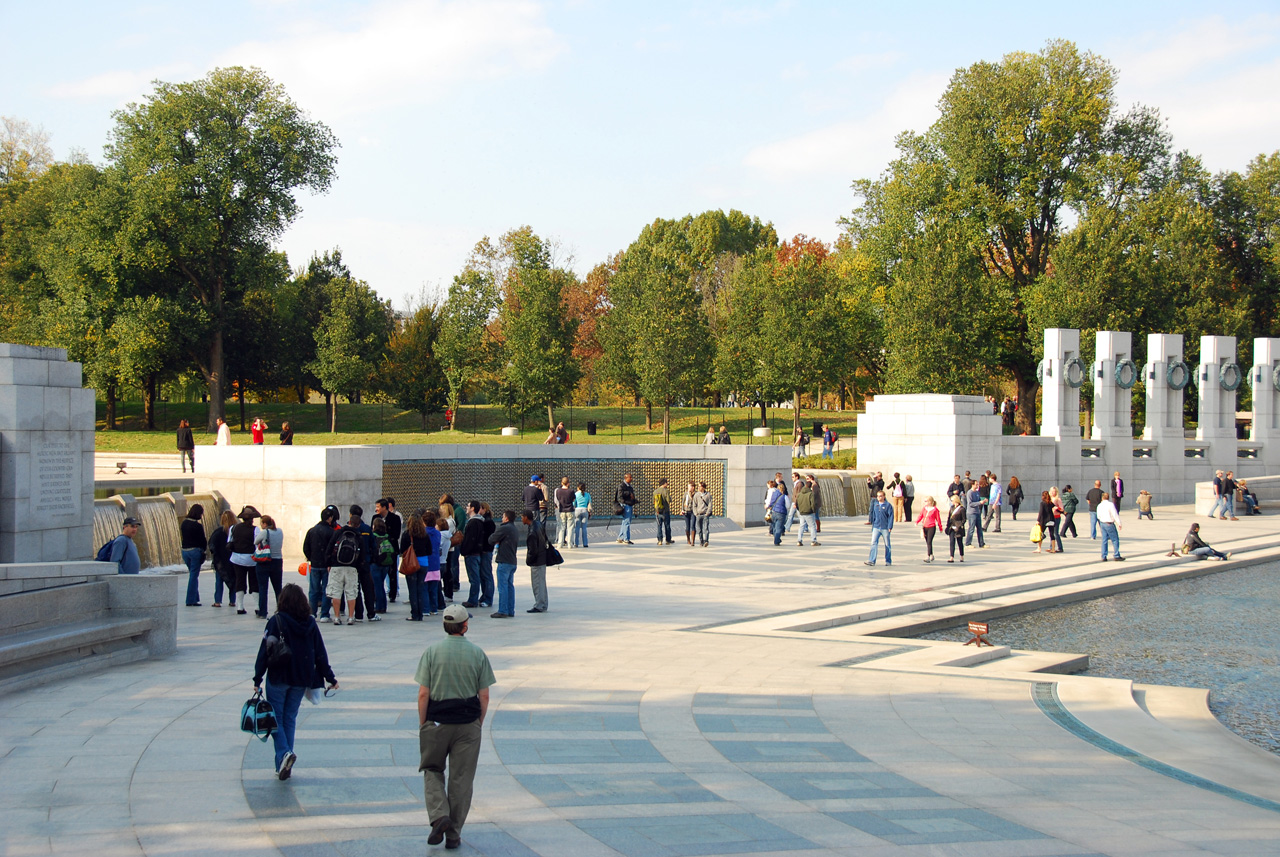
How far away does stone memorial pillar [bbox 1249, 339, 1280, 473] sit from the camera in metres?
41.6

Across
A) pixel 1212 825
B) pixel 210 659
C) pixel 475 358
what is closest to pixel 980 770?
pixel 1212 825

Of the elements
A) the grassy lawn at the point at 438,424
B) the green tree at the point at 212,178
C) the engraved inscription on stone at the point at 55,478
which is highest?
the green tree at the point at 212,178

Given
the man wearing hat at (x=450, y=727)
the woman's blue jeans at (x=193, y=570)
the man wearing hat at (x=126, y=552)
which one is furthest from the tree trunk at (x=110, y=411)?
the man wearing hat at (x=450, y=727)

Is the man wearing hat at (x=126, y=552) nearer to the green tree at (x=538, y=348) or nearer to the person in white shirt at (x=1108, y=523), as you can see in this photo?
the person in white shirt at (x=1108, y=523)

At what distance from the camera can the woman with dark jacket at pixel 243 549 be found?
47.8ft

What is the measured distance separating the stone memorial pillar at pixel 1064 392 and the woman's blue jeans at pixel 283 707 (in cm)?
3324

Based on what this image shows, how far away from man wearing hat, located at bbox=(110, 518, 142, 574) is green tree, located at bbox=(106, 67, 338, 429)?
118ft

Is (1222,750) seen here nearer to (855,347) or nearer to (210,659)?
(210,659)

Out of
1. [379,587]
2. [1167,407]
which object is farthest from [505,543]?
[1167,407]

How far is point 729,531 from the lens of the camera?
27641 millimetres

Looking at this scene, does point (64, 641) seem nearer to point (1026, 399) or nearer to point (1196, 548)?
point (1196, 548)

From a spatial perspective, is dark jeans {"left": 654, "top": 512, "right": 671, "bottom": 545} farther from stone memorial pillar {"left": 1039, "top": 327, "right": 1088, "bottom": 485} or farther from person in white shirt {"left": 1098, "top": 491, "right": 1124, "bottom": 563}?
stone memorial pillar {"left": 1039, "top": 327, "right": 1088, "bottom": 485}

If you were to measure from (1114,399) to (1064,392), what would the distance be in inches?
104

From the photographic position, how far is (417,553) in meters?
14.4
